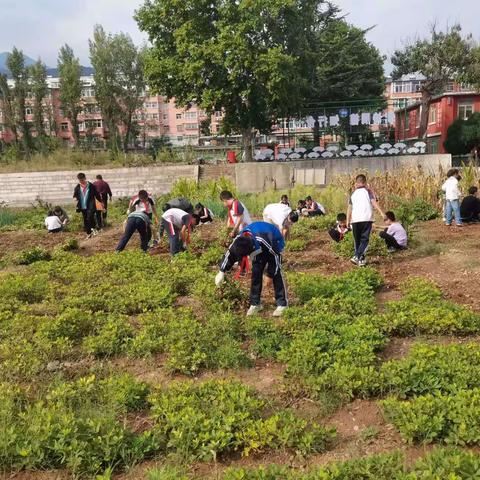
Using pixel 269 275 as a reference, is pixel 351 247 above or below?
below

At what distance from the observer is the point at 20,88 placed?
44.5 m

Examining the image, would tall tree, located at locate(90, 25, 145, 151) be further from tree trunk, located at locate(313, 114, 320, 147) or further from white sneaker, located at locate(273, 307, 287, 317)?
white sneaker, located at locate(273, 307, 287, 317)

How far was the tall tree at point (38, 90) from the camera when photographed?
45.4 metres

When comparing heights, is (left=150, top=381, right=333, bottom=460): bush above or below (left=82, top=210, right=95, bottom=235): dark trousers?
below

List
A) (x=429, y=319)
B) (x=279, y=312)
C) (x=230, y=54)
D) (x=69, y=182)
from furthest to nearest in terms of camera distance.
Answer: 1. (x=69, y=182)
2. (x=230, y=54)
3. (x=279, y=312)
4. (x=429, y=319)

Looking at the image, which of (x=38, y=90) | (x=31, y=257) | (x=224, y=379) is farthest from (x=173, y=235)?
(x=38, y=90)

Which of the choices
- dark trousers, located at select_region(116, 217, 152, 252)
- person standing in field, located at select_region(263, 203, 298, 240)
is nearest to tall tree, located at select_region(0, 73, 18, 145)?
dark trousers, located at select_region(116, 217, 152, 252)

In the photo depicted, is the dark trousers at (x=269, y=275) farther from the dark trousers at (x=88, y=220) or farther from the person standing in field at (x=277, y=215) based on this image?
the dark trousers at (x=88, y=220)

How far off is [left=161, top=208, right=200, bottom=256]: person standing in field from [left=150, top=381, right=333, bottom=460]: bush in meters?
5.49

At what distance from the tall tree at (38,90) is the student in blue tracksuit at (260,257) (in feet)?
138

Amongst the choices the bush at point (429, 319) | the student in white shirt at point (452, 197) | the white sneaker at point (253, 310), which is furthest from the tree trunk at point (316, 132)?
the bush at point (429, 319)

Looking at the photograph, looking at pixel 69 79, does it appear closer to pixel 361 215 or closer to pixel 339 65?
pixel 339 65

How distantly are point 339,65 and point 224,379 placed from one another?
3211 cm

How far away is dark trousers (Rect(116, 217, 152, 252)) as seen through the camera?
990 centimetres
